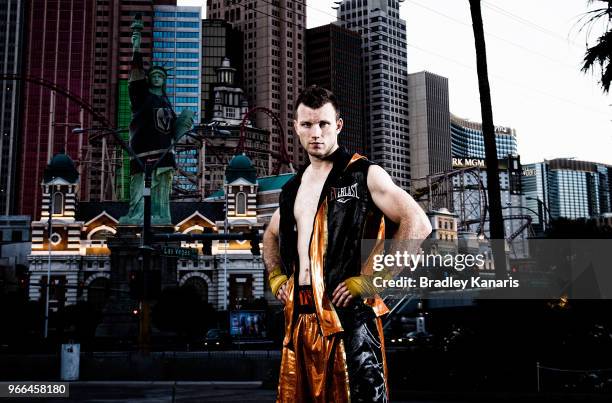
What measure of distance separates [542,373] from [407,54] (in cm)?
17127

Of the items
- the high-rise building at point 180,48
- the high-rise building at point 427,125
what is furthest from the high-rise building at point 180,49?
the high-rise building at point 427,125

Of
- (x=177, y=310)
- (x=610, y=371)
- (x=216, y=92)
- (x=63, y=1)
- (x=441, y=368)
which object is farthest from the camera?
(x=216, y=92)

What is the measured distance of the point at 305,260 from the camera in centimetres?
519

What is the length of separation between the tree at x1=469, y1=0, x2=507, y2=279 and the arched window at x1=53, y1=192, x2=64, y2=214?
210 ft

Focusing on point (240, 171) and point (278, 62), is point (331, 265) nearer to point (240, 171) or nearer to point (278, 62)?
Result: point (240, 171)

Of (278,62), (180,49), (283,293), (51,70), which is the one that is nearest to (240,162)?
(283,293)

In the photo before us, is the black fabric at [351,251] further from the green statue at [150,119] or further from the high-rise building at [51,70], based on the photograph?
the high-rise building at [51,70]

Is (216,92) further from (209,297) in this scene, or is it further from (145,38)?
(209,297)

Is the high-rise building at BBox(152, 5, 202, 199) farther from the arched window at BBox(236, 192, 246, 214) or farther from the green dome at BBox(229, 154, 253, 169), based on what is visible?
the arched window at BBox(236, 192, 246, 214)

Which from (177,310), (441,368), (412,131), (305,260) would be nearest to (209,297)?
(177,310)

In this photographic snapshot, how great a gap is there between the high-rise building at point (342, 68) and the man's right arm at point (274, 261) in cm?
14763

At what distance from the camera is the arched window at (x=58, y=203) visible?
72.8 m

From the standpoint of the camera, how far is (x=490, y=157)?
14867mm

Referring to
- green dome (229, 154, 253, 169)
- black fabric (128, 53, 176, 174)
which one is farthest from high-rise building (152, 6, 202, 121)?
black fabric (128, 53, 176, 174)
